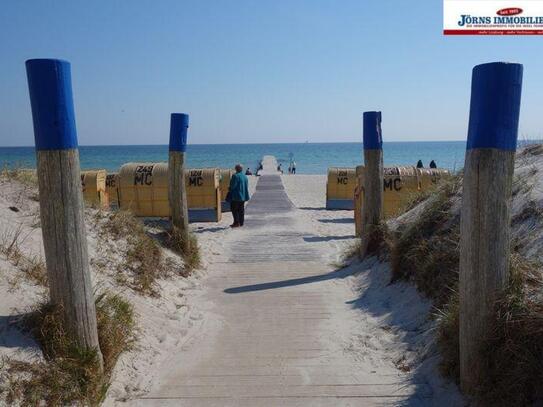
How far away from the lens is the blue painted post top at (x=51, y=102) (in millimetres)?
3584

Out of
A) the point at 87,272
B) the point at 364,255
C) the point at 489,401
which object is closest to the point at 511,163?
the point at 489,401

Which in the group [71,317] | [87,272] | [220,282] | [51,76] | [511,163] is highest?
[51,76]

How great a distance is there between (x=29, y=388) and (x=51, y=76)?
2179mm

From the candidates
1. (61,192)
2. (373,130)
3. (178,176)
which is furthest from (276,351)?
(373,130)

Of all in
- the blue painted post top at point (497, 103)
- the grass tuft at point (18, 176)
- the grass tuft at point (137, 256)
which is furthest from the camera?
the grass tuft at point (18, 176)

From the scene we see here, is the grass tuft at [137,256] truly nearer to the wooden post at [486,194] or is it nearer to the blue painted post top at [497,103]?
the wooden post at [486,194]

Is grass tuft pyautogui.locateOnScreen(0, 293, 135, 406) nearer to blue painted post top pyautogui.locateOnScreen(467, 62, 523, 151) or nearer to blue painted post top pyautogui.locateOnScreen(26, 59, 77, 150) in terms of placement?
blue painted post top pyautogui.locateOnScreen(26, 59, 77, 150)

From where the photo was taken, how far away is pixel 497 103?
3.32 m

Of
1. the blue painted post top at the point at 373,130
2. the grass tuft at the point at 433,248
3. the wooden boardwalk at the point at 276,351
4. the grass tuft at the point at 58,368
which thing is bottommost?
the wooden boardwalk at the point at 276,351

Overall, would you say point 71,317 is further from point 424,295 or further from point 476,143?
point 424,295

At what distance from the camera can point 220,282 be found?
7395mm

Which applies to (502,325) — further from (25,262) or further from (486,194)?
(25,262)

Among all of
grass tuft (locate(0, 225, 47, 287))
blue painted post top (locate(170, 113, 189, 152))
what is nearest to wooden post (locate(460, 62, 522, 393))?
grass tuft (locate(0, 225, 47, 287))

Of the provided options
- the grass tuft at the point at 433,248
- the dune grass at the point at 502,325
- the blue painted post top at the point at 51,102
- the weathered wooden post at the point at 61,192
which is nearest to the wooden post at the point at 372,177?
the grass tuft at the point at 433,248
